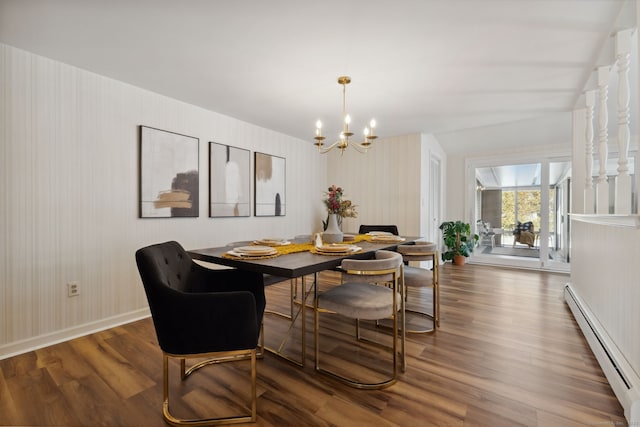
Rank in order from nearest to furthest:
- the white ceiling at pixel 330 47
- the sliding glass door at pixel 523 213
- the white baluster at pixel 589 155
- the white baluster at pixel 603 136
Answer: the white ceiling at pixel 330 47, the white baluster at pixel 603 136, the white baluster at pixel 589 155, the sliding glass door at pixel 523 213

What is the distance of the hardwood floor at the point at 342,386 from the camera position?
4.92 ft

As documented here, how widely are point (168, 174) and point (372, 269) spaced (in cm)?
254

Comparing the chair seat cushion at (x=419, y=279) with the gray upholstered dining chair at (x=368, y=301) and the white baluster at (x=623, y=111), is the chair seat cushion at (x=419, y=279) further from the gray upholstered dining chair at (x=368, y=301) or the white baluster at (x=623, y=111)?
the white baluster at (x=623, y=111)

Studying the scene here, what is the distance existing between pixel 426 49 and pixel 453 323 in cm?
240

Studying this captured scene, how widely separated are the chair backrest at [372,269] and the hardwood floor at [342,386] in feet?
2.14

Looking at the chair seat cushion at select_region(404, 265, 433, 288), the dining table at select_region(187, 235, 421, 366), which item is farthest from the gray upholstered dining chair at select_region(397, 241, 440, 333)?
the dining table at select_region(187, 235, 421, 366)

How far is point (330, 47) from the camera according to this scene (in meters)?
2.24

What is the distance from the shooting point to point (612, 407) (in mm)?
1556

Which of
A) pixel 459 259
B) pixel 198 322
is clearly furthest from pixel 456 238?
pixel 198 322

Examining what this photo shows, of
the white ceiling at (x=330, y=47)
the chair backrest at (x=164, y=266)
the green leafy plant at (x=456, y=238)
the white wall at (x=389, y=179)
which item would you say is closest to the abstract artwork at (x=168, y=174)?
the white ceiling at (x=330, y=47)

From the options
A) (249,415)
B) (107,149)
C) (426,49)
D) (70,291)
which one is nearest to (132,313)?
(70,291)

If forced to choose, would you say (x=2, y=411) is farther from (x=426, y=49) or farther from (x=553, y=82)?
(x=553, y=82)

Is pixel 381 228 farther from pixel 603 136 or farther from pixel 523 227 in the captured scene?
pixel 523 227

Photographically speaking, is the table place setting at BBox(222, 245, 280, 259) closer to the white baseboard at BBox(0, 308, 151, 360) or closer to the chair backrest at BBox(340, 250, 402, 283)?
the chair backrest at BBox(340, 250, 402, 283)
